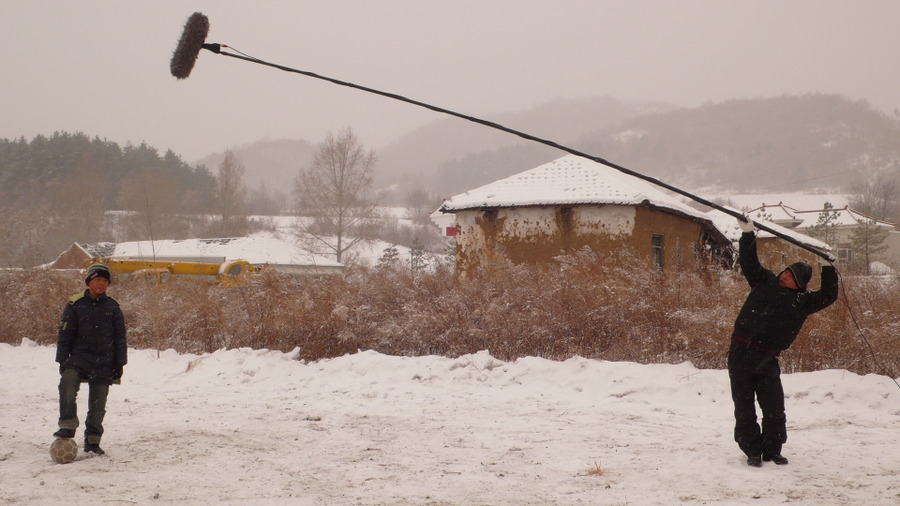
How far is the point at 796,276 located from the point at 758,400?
44.1 inches

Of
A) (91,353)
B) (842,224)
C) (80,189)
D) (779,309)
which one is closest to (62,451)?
(91,353)

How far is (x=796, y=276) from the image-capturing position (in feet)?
20.0

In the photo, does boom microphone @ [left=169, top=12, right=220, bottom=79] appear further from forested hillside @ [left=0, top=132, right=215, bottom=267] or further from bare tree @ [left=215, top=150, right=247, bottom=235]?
bare tree @ [left=215, top=150, right=247, bottom=235]

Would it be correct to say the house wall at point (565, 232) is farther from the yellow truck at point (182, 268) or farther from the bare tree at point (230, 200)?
the bare tree at point (230, 200)

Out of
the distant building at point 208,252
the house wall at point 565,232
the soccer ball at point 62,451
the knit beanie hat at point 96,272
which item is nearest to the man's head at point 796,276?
the knit beanie hat at point 96,272

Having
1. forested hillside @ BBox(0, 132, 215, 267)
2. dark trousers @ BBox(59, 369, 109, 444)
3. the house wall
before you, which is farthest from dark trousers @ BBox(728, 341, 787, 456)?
forested hillside @ BBox(0, 132, 215, 267)

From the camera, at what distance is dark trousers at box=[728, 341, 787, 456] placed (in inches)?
235

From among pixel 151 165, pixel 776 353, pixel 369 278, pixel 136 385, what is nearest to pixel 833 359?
pixel 776 353

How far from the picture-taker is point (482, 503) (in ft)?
16.6

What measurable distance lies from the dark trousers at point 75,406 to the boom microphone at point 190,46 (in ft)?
9.49

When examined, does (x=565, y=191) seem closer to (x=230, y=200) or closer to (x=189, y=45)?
(x=189, y=45)

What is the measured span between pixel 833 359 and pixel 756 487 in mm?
5374

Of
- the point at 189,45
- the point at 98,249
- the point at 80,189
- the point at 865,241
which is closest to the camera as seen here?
the point at 189,45

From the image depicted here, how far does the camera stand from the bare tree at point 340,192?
53.5m
